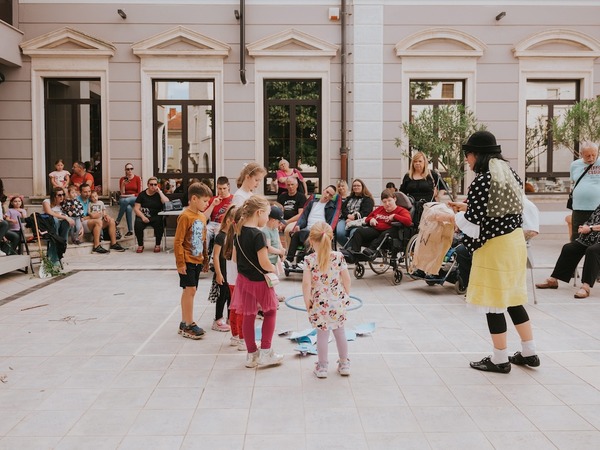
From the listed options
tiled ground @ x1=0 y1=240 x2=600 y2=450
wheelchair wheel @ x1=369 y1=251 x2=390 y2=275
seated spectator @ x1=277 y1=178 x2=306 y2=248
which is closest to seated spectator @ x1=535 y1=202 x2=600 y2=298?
tiled ground @ x1=0 y1=240 x2=600 y2=450

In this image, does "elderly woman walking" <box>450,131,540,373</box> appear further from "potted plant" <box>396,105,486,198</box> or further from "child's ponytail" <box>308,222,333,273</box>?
"potted plant" <box>396,105,486,198</box>

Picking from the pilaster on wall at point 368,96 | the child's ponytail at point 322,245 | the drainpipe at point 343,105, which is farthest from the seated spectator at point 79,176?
the child's ponytail at point 322,245

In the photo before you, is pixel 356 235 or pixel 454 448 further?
pixel 356 235

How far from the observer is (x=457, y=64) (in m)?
14.2

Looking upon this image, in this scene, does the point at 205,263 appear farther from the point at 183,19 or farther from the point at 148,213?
the point at 183,19

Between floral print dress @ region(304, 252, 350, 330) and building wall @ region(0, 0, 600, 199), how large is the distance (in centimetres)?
958

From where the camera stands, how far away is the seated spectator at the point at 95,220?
12.7 m

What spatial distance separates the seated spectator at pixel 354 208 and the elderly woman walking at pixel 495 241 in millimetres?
5122

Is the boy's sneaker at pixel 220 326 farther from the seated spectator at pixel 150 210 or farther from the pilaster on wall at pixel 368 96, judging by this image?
the pilaster on wall at pixel 368 96

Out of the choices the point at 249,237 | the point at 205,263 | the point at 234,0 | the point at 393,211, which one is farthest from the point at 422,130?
the point at 249,237

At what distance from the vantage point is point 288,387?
4.50 metres

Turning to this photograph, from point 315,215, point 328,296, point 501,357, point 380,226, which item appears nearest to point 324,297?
point 328,296

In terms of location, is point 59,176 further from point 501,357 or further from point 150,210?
point 501,357

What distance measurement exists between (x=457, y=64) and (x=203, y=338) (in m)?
10.6
